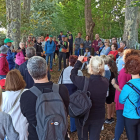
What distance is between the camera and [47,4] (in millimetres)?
20344

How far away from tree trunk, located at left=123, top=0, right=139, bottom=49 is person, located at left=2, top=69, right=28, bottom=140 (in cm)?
632

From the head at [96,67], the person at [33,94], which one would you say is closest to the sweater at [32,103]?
the person at [33,94]

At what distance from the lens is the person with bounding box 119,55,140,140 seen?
2.50 meters

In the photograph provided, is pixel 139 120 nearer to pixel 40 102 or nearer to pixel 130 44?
pixel 40 102

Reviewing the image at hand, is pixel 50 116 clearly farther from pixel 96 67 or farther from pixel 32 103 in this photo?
pixel 96 67

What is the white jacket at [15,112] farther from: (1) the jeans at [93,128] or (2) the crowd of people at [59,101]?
(1) the jeans at [93,128]

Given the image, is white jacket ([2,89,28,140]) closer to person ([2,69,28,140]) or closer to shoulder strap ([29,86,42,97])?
person ([2,69,28,140])

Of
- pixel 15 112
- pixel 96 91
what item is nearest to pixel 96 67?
pixel 96 91

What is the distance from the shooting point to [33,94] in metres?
1.89

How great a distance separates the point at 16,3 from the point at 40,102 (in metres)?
5.43

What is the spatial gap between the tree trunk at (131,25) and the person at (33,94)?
6.30 metres

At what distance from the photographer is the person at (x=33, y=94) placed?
6.23 feet

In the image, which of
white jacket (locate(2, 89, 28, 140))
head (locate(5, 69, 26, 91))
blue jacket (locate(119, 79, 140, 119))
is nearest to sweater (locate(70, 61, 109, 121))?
blue jacket (locate(119, 79, 140, 119))

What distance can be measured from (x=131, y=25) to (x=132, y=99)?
5.65 m
